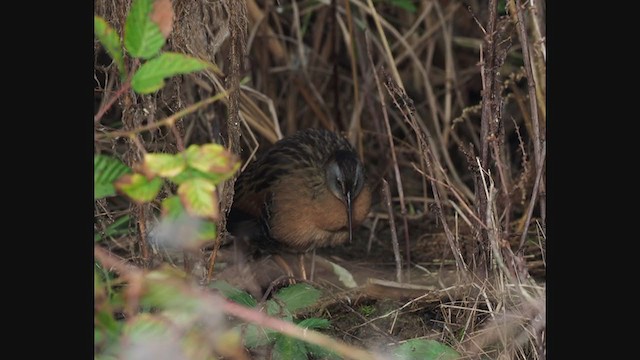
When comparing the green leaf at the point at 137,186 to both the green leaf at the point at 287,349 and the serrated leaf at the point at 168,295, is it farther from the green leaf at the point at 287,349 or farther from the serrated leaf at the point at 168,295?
the green leaf at the point at 287,349

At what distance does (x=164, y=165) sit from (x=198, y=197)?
10 centimetres

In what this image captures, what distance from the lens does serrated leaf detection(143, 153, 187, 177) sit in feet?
6.88

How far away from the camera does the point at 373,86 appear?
5469 mm

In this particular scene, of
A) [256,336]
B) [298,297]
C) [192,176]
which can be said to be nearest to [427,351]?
[298,297]

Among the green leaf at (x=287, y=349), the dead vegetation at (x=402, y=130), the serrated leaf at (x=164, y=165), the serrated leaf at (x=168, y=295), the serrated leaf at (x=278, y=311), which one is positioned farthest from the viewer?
the dead vegetation at (x=402, y=130)

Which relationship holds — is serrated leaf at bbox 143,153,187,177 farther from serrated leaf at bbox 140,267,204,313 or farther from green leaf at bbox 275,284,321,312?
green leaf at bbox 275,284,321,312

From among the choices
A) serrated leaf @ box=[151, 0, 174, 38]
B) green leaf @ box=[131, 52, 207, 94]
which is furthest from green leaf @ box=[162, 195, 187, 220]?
serrated leaf @ box=[151, 0, 174, 38]

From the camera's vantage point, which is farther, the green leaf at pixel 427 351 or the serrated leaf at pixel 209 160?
the green leaf at pixel 427 351

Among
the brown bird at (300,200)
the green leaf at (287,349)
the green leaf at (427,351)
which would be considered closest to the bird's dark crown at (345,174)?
the brown bird at (300,200)

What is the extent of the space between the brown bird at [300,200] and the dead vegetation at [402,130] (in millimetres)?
189

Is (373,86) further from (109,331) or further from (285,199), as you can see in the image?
(109,331)

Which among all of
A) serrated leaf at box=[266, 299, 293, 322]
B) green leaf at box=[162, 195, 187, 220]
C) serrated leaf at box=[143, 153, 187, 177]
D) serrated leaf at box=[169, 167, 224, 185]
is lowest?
serrated leaf at box=[266, 299, 293, 322]

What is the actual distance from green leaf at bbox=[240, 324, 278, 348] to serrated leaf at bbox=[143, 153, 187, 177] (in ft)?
3.80

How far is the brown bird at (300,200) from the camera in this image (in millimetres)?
4746
